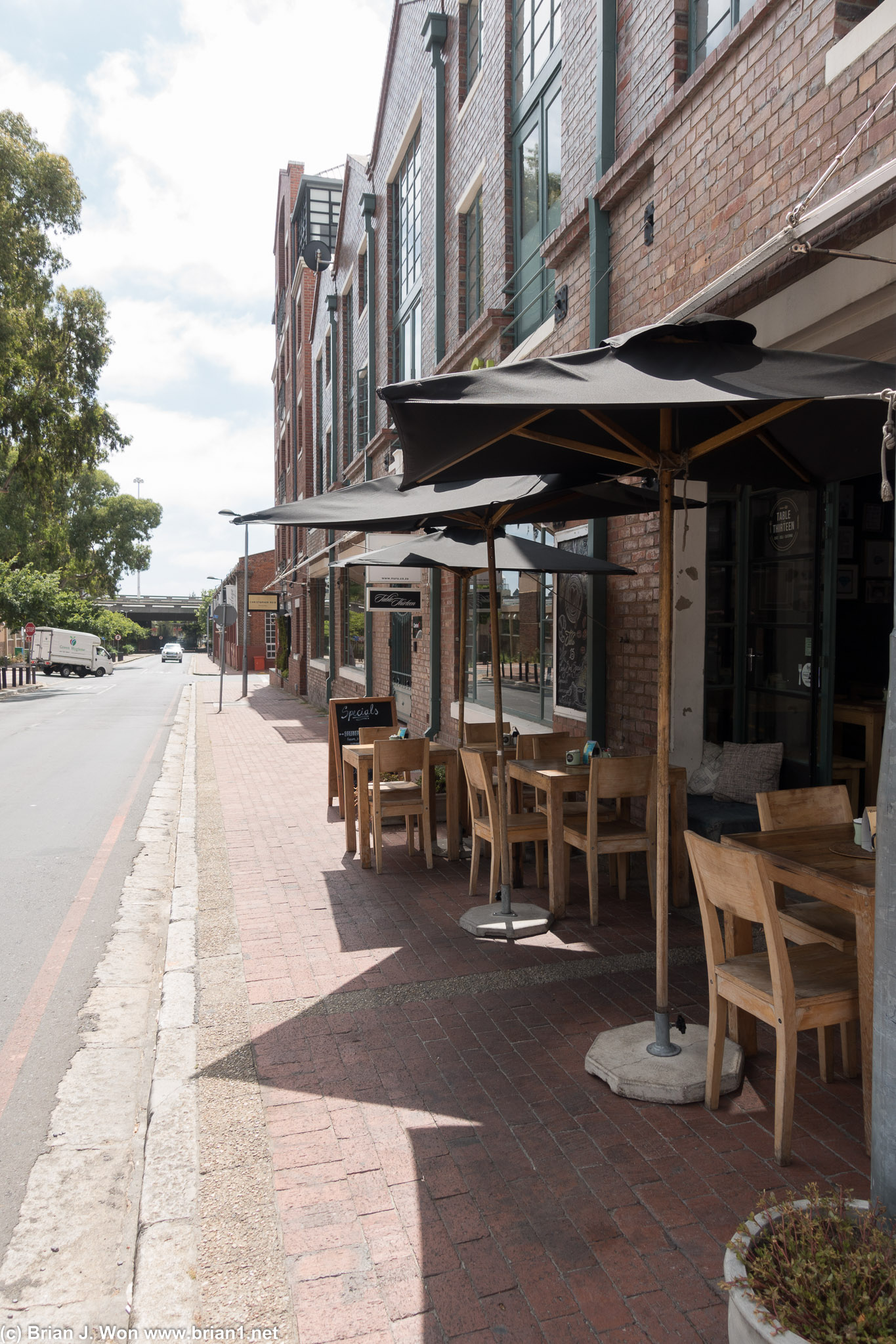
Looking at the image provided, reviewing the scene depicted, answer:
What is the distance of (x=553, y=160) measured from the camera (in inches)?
A: 376

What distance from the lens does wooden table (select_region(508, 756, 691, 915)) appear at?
6.01m

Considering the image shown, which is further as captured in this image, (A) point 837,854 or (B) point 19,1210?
(A) point 837,854

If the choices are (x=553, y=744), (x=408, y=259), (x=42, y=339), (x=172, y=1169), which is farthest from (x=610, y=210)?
(x=42, y=339)

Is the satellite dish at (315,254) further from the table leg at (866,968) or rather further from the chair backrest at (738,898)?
the table leg at (866,968)

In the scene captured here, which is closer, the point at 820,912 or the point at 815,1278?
the point at 815,1278

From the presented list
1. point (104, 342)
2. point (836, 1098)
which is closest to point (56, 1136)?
point (836, 1098)

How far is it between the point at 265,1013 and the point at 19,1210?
1.50 m

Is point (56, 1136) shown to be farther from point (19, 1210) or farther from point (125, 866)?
point (125, 866)

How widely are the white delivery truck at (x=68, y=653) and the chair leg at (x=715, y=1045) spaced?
45.7 metres

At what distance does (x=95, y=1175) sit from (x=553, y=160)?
387 inches

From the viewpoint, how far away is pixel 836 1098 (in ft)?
12.0

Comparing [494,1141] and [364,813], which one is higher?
[364,813]

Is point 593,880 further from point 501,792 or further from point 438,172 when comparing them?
point 438,172

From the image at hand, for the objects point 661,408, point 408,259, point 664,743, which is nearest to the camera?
point 661,408
